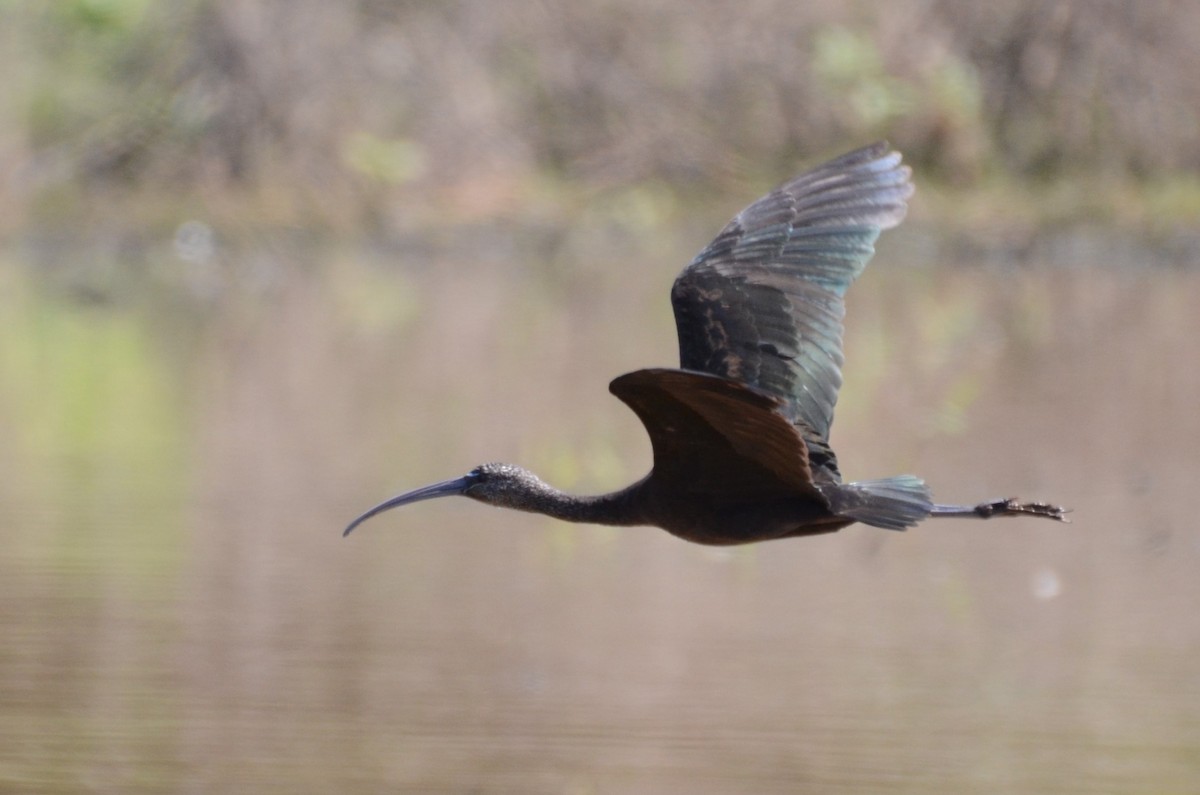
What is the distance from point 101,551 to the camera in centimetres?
918

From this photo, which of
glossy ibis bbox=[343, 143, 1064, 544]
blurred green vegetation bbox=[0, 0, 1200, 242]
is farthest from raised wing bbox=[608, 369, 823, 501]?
blurred green vegetation bbox=[0, 0, 1200, 242]

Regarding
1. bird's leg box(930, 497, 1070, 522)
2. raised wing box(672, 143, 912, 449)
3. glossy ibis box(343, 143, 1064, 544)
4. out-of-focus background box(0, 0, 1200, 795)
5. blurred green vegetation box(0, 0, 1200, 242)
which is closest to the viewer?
glossy ibis box(343, 143, 1064, 544)

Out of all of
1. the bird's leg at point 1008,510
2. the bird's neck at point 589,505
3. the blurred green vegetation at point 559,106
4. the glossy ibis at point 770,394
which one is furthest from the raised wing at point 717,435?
the blurred green vegetation at point 559,106

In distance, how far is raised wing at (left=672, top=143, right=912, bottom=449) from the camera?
612cm

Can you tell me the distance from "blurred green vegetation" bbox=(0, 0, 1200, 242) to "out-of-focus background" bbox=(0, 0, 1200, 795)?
5 cm

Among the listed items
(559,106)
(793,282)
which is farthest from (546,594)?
(559,106)

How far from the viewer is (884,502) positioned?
19.2 feet

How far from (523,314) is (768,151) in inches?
286

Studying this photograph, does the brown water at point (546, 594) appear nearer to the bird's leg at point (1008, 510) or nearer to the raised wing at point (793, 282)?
the bird's leg at point (1008, 510)

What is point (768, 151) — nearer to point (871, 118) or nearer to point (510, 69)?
point (871, 118)

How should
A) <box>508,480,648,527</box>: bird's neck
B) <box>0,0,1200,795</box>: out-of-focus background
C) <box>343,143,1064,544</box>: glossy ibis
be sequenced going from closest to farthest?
<box>343,143,1064,544</box>: glossy ibis
<box>508,480,648,527</box>: bird's neck
<box>0,0,1200,795</box>: out-of-focus background

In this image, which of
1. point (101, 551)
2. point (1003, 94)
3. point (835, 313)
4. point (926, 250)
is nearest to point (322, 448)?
point (101, 551)

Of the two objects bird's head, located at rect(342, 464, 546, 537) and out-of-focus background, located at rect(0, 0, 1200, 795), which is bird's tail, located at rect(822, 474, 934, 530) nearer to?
out-of-focus background, located at rect(0, 0, 1200, 795)

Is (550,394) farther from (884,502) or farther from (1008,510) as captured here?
(884,502)
